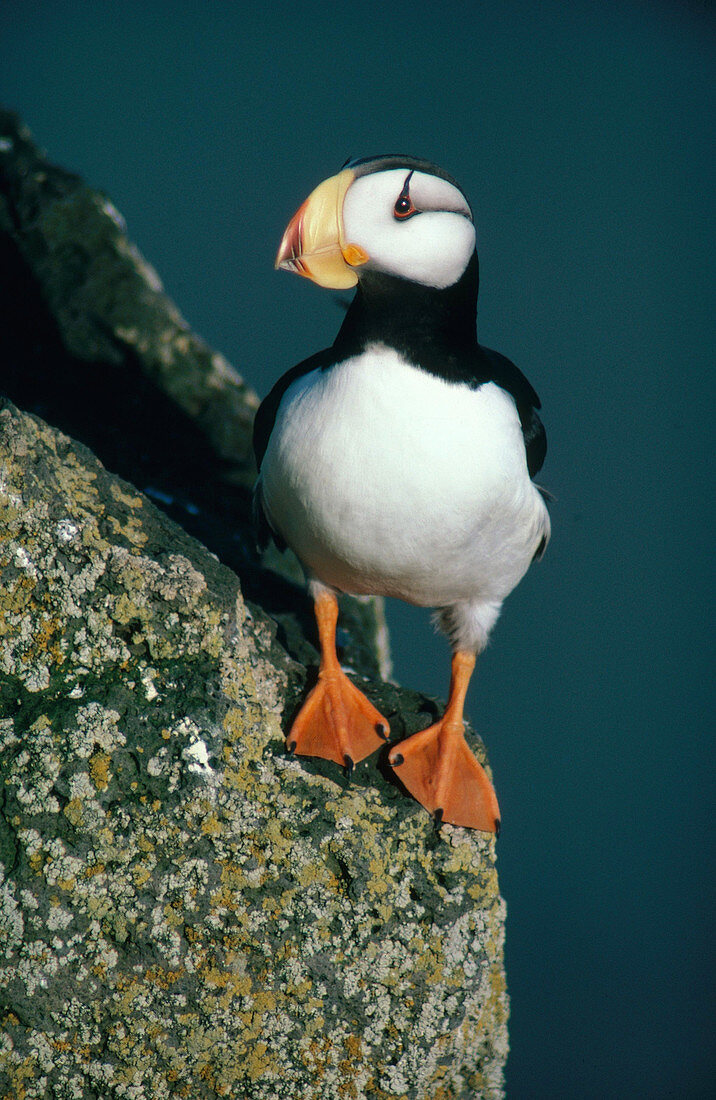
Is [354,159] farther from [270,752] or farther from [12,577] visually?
[270,752]

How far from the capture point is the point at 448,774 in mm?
1785

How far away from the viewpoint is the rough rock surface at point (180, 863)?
148cm

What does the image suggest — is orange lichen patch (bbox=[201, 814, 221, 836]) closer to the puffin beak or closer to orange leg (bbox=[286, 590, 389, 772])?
orange leg (bbox=[286, 590, 389, 772])

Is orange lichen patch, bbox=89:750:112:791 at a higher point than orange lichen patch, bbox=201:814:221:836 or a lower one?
higher

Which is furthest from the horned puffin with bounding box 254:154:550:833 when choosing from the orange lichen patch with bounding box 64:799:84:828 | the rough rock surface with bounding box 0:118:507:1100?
the orange lichen patch with bounding box 64:799:84:828

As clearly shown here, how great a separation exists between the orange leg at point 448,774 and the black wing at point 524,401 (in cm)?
60

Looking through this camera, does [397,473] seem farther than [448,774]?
No

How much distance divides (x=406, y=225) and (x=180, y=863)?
122 centimetres

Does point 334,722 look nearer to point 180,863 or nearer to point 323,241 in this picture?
point 180,863

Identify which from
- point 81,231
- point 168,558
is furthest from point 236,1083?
point 81,231

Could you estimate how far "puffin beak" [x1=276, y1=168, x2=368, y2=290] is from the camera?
5.13ft

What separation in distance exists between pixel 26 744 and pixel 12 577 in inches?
11.3

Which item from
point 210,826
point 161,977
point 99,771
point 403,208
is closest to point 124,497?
point 99,771

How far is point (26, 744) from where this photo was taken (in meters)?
1.47
